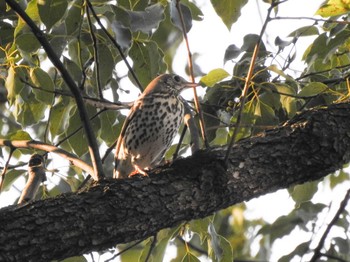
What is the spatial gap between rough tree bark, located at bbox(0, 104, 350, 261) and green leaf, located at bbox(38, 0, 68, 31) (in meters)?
0.69

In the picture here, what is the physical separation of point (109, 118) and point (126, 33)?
0.82 m

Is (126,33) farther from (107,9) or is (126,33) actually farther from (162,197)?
(162,197)

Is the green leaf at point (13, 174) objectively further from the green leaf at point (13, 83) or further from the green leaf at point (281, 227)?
the green leaf at point (281, 227)

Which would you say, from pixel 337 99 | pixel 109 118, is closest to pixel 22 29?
pixel 109 118

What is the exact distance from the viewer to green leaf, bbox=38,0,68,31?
291 centimetres

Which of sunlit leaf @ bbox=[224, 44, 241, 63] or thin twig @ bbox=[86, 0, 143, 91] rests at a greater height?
thin twig @ bbox=[86, 0, 143, 91]

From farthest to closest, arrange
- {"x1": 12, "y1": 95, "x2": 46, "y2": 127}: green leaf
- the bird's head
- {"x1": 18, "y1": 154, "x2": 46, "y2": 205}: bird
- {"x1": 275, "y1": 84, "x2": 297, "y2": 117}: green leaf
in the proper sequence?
the bird's head
{"x1": 12, "y1": 95, "x2": 46, "y2": 127}: green leaf
{"x1": 275, "y1": 84, "x2": 297, "y2": 117}: green leaf
{"x1": 18, "y1": 154, "x2": 46, "y2": 205}: bird

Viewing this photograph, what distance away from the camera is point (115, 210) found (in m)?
2.66

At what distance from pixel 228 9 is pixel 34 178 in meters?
1.08

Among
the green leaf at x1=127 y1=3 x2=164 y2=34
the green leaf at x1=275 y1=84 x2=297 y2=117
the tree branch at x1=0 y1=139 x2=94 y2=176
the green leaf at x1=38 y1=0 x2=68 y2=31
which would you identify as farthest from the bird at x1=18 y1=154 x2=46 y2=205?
the green leaf at x1=275 y1=84 x2=297 y2=117

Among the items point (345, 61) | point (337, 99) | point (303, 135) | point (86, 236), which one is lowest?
point (86, 236)

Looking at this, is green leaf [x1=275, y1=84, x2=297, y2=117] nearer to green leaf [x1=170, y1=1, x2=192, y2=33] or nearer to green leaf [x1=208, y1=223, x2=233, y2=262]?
green leaf [x1=170, y1=1, x2=192, y2=33]

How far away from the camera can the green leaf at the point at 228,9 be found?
3.01 m

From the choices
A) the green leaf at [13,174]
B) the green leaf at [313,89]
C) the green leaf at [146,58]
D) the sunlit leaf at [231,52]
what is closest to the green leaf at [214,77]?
the sunlit leaf at [231,52]
